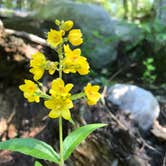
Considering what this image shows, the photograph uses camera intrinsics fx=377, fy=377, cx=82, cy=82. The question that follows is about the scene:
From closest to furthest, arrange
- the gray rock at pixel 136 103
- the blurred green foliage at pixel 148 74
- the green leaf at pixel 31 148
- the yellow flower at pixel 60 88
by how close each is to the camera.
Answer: the yellow flower at pixel 60 88 → the green leaf at pixel 31 148 → the gray rock at pixel 136 103 → the blurred green foliage at pixel 148 74

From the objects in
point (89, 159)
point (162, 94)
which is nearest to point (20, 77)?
point (89, 159)

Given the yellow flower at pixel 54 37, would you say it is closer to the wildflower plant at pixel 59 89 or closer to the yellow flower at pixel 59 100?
the wildflower plant at pixel 59 89

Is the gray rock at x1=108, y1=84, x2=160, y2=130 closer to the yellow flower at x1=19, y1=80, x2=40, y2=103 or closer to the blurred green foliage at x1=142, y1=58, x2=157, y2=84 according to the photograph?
the blurred green foliage at x1=142, y1=58, x2=157, y2=84

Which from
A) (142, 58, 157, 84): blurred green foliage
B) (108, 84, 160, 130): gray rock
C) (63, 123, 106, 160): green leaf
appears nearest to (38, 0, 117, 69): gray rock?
(142, 58, 157, 84): blurred green foliage

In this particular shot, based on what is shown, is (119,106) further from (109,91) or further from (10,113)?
(10,113)

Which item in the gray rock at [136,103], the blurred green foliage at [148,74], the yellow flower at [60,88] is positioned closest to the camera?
the yellow flower at [60,88]

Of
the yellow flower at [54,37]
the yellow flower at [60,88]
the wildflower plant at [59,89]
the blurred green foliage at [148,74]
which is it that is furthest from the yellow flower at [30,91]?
the blurred green foliage at [148,74]
